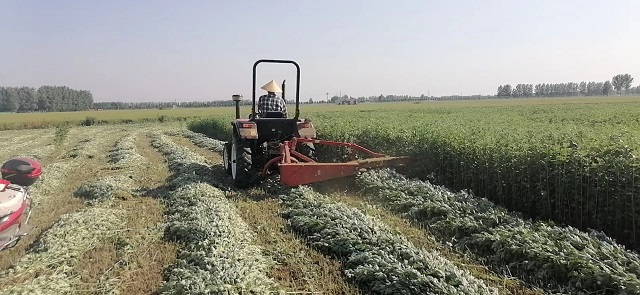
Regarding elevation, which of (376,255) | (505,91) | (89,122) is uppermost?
(505,91)

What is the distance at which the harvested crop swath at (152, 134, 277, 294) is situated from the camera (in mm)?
3957

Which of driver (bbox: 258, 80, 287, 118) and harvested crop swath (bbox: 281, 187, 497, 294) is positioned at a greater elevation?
driver (bbox: 258, 80, 287, 118)

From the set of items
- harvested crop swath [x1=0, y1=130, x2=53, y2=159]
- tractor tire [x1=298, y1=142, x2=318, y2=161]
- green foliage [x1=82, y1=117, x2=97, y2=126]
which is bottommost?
harvested crop swath [x1=0, y1=130, x2=53, y2=159]

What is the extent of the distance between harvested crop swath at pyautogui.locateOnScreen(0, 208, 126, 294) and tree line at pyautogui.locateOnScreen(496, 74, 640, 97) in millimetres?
133583

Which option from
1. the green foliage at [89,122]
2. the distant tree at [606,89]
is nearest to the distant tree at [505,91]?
the distant tree at [606,89]

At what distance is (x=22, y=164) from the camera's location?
5504 millimetres

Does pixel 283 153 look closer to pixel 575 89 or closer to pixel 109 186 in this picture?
pixel 109 186

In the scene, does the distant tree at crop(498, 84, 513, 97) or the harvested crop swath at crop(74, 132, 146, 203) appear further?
the distant tree at crop(498, 84, 513, 97)

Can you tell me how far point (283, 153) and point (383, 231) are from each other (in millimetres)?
3077

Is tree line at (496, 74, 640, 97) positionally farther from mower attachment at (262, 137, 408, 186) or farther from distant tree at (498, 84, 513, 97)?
mower attachment at (262, 137, 408, 186)

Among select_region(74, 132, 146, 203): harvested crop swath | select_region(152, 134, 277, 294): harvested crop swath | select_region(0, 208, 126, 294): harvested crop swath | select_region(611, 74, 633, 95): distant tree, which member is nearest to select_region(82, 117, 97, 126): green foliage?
select_region(74, 132, 146, 203): harvested crop swath

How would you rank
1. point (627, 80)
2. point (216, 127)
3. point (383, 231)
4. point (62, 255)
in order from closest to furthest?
1. point (62, 255)
2. point (383, 231)
3. point (216, 127)
4. point (627, 80)

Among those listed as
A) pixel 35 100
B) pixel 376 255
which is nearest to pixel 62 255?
pixel 376 255

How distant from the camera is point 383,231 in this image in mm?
5324
